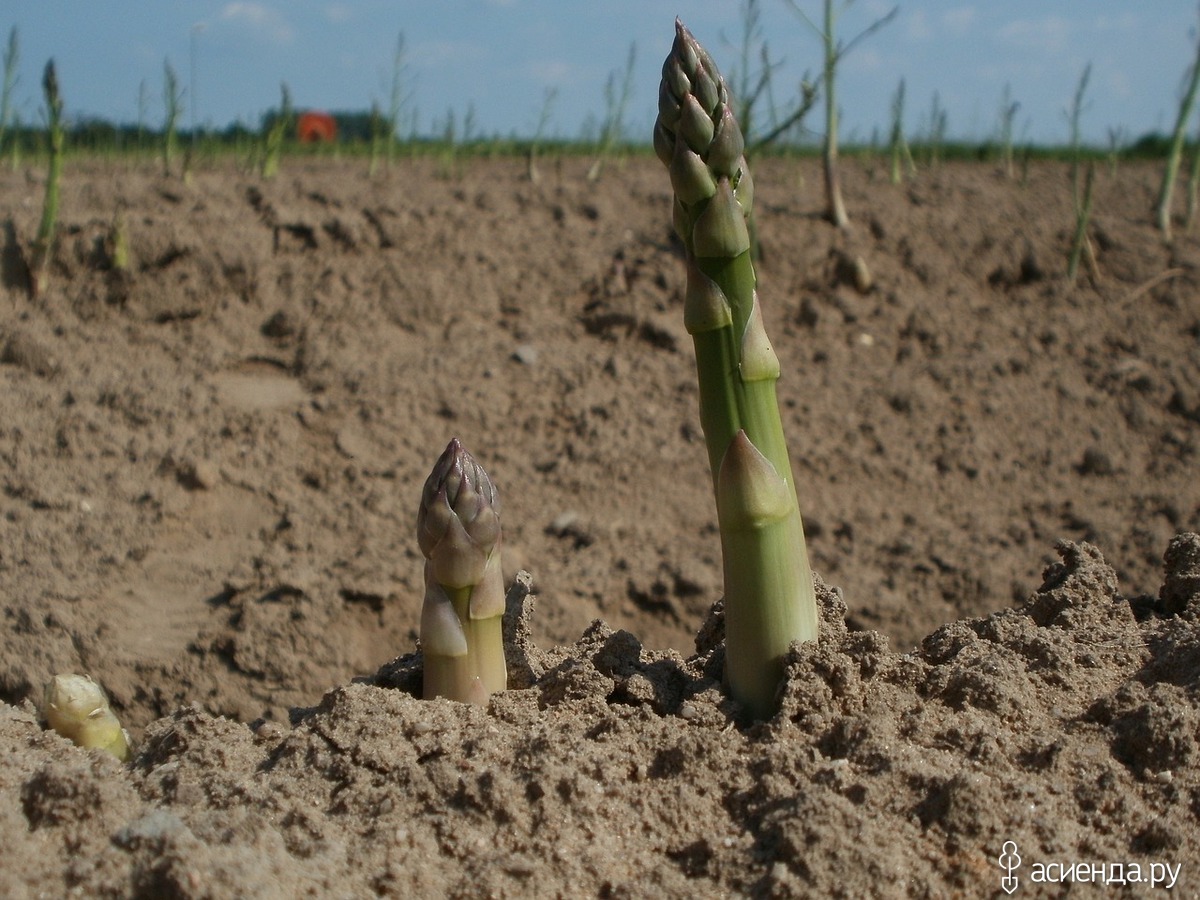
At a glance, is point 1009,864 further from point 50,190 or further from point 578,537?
point 50,190

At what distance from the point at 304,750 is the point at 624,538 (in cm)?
242

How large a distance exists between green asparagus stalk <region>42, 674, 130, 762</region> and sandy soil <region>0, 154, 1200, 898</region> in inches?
2.3

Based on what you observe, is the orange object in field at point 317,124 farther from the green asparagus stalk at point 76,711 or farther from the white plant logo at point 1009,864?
the white plant logo at point 1009,864

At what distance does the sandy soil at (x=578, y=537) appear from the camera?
178 cm

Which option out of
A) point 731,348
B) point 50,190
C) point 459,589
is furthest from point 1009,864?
point 50,190

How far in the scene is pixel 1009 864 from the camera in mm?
1715

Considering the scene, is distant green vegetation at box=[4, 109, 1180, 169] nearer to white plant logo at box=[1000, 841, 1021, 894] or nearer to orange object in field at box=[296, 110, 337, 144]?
orange object in field at box=[296, 110, 337, 144]

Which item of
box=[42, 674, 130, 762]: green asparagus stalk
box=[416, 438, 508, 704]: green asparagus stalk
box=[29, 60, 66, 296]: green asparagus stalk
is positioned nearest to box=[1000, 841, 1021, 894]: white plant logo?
Answer: box=[416, 438, 508, 704]: green asparagus stalk

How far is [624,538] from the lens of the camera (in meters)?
4.34

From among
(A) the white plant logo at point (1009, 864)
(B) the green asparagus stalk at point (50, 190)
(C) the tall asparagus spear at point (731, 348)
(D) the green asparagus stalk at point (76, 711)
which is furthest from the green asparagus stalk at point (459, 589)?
(B) the green asparagus stalk at point (50, 190)

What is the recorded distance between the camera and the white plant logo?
1.69m

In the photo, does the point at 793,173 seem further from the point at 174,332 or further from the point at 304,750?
the point at 304,750

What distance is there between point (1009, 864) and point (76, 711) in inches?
70.3

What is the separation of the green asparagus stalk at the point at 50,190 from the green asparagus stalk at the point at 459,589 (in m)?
3.53
